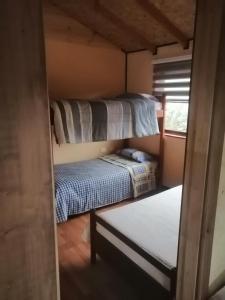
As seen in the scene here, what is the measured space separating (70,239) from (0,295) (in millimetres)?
2086

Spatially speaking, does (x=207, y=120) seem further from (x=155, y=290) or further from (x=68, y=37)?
(x=68, y=37)

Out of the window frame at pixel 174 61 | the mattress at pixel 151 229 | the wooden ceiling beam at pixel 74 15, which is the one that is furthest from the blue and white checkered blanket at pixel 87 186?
the wooden ceiling beam at pixel 74 15

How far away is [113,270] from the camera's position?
2.18 meters

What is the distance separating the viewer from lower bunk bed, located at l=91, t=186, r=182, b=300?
1580 millimetres

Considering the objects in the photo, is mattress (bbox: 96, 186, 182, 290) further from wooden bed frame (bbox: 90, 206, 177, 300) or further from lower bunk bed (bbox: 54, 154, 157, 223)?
lower bunk bed (bbox: 54, 154, 157, 223)

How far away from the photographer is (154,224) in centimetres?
200

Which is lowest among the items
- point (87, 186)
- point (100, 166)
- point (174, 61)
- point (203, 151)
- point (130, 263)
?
point (130, 263)

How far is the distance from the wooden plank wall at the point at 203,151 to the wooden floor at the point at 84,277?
3.20 feet

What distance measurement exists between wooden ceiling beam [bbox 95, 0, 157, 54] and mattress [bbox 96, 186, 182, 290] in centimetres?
235

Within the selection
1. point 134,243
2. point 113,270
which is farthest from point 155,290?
point 113,270

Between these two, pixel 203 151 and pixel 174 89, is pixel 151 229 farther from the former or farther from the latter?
pixel 174 89

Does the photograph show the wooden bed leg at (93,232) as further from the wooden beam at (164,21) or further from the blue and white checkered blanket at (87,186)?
the wooden beam at (164,21)

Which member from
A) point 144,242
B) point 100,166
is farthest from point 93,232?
point 100,166

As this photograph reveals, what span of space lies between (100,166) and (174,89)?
161 cm
